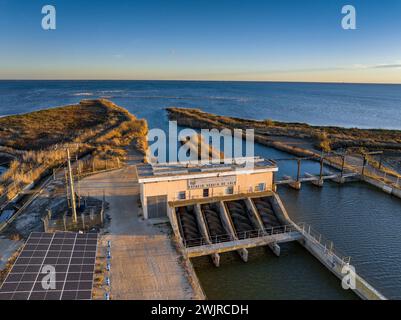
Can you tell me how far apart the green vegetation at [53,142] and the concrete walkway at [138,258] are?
22.6 ft

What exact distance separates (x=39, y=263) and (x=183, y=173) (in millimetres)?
12380

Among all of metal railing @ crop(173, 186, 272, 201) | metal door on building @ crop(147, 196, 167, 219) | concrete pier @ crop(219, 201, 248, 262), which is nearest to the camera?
concrete pier @ crop(219, 201, 248, 262)

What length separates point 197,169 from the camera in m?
25.8

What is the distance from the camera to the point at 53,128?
68.2 metres

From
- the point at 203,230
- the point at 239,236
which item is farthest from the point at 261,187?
the point at 203,230

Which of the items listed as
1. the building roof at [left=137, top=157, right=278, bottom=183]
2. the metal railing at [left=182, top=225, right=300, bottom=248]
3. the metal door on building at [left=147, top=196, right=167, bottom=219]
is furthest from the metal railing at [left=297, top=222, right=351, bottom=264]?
the metal door on building at [left=147, top=196, right=167, bottom=219]

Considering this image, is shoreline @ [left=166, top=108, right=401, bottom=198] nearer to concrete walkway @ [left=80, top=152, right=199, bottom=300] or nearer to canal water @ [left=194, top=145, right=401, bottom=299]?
canal water @ [left=194, top=145, right=401, bottom=299]

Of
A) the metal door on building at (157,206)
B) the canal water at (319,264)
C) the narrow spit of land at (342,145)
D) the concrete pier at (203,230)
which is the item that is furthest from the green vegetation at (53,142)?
the narrow spit of land at (342,145)

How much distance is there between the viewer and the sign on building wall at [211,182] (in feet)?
83.0

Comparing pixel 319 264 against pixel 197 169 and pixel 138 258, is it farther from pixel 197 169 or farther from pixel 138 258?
pixel 138 258

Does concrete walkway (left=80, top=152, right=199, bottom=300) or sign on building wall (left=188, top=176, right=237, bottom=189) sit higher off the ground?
sign on building wall (left=188, top=176, right=237, bottom=189)

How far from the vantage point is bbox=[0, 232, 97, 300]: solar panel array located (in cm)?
1376

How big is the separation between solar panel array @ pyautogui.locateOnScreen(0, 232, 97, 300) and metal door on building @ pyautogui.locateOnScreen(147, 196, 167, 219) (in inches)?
247
